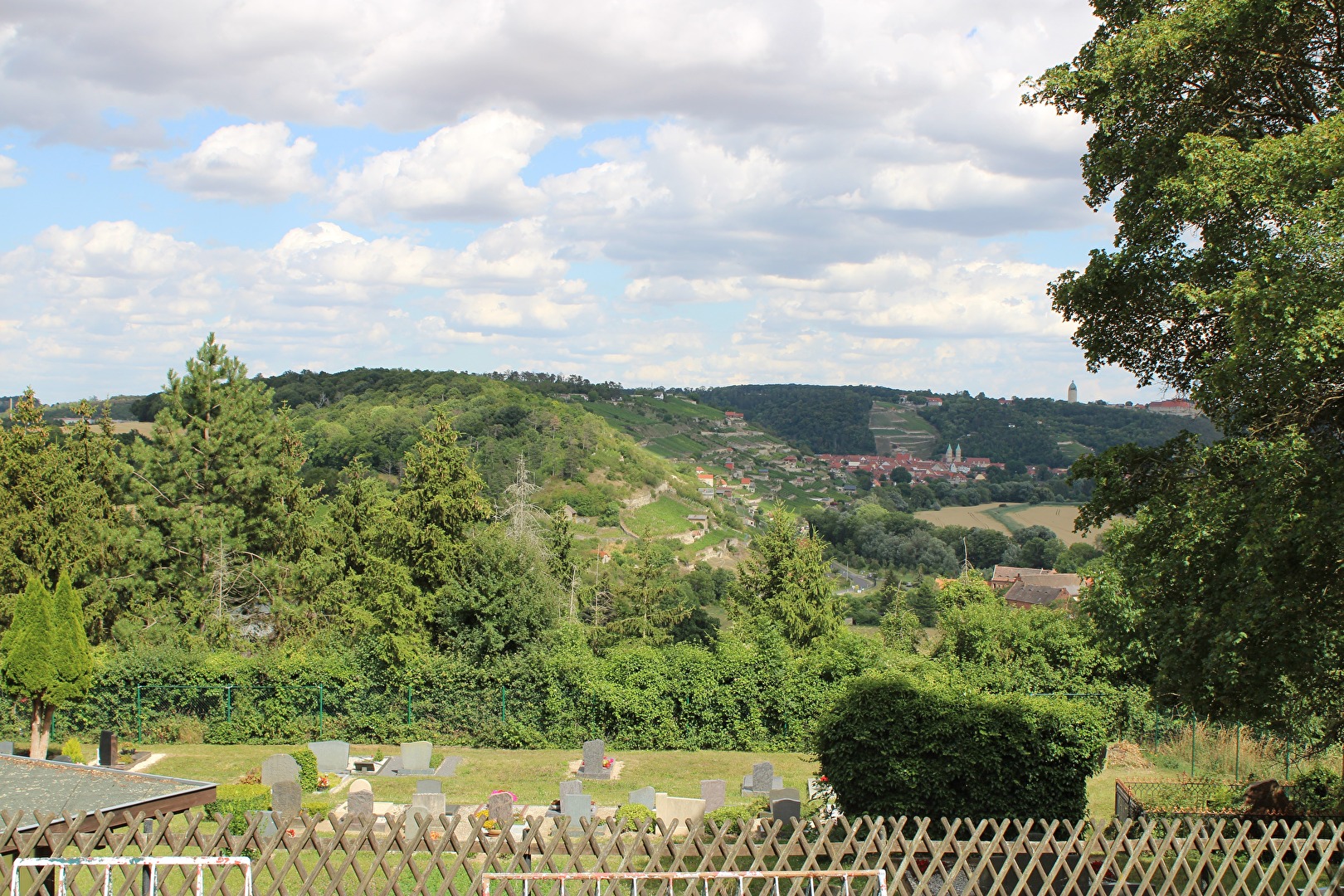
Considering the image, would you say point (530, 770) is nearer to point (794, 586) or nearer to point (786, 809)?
point (786, 809)

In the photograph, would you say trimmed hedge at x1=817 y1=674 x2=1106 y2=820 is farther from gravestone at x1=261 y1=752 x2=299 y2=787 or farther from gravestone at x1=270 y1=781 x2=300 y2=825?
gravestone at x1=261 y1=752 x2=299 y2=787

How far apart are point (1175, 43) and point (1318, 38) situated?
4.34 feet

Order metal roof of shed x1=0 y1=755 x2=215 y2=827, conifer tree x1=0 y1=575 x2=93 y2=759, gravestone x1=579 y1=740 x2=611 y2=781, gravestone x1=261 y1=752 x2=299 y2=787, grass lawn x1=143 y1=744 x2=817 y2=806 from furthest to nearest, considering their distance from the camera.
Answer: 1. gravestone x1=579 y1=740 x2=611 y2=781
2. conifer tree x1=0 y1=575 x2=93 y2=759
3. grass lawn x1=143 y1=744 x2=817 y2=806
4. gravestone x1=261 y1=752 x2=299 y2=787
5. metal roof of shed x1=0 y1=755 x2=215 y2=827

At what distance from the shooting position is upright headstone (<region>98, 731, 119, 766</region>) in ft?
Answer: 63.6

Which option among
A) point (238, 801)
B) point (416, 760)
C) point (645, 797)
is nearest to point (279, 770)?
point (238, 801)

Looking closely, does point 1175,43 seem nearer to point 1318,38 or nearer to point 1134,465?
point 1318,38

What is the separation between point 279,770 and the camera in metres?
17.9

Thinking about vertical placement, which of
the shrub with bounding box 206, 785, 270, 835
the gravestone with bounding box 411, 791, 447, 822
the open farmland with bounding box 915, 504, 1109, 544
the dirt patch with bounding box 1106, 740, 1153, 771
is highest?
the shrub with bounding box 206, 785, 270, 835

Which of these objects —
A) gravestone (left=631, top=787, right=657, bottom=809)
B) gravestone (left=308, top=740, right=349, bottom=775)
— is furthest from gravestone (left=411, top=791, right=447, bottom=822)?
gravestone (left=308, top=740, right=349, bottom=775)

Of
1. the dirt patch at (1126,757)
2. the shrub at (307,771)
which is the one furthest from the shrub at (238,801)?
the dirt patch at (1126,757)

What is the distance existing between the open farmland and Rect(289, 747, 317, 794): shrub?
12098cm

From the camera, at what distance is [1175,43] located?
9672 millimetres

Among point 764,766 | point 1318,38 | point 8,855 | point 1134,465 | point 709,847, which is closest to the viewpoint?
point 709,847

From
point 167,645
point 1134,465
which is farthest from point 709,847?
point 167,645
